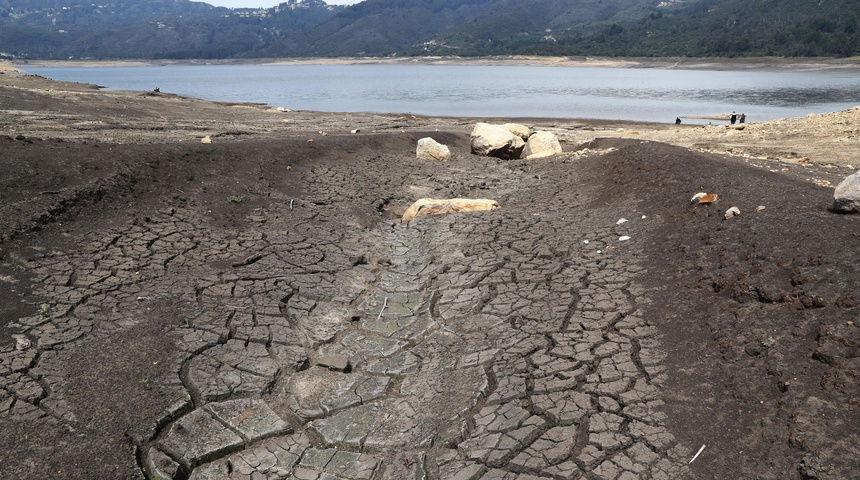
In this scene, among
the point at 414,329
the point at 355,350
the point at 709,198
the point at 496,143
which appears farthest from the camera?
the point at 496,143

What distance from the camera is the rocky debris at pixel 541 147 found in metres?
16.6

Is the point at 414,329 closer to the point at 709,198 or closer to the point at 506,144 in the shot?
the point at 709,198

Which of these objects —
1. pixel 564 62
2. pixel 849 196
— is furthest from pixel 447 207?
pixel 564 62

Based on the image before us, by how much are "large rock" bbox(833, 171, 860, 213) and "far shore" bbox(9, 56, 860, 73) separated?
304 ft

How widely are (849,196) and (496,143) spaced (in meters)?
10.7

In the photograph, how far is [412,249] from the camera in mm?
8961

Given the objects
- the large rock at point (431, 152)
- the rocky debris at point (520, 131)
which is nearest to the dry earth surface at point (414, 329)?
the large rock at point (431, 152)

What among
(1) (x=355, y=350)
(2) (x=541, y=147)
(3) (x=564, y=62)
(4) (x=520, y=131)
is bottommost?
(1) (x=355, y=350)

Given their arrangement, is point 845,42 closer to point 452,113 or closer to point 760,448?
Result: point 452,113

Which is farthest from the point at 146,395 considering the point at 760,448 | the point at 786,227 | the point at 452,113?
the point at 452,113

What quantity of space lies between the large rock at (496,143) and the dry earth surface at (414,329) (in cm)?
628

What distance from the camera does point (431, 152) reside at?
1519 centimetres

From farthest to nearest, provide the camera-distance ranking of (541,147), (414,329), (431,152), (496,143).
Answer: (541,147) → (496,143) → (431,152) → (414,329)

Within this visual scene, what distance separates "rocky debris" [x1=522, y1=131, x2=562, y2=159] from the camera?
54.5 feet
